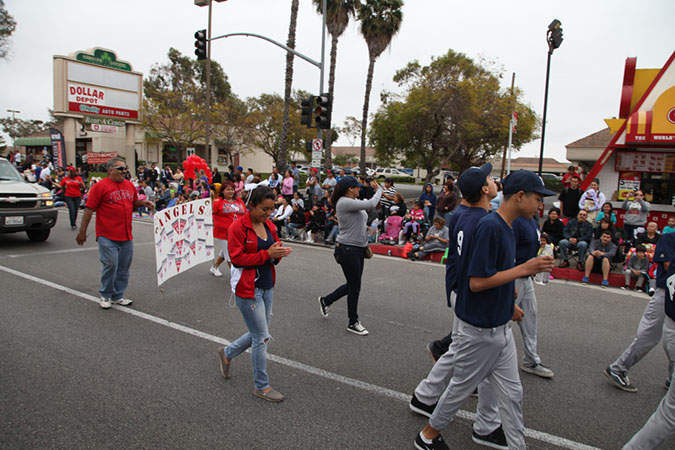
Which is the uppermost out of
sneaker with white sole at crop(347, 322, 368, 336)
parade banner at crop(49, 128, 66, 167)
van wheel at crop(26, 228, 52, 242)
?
parade banner at crop(49, 128, 66, 167)

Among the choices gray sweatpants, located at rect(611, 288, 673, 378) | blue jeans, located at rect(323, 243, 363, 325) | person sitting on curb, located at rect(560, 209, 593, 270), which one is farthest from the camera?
person sitting on curb, located at rect(560, 209, 593, 270)

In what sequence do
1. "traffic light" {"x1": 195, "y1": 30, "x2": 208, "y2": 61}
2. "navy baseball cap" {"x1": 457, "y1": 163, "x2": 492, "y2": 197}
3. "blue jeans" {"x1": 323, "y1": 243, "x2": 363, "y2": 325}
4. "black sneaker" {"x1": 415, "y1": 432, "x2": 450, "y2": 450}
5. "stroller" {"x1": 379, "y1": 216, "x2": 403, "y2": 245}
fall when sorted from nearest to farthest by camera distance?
1. "black sneaker" {"x1": 415, "y1": 432, "x2": 450, "y2": 450}
2. "navy baseball cap" {"x1": 457, "y1": 163, "x2": 492, "y2": 197}
3. "blue jeans" {"x1": 323, "y1": 243, "x2": 363, "y2": 325}
4. "stroller" {"x1": 379, "y1": 216, "x2": 403, "y2": 245}
5. "traffic light" {"x1": 195, "y1": 30, "x2": 208, "y2": 61}

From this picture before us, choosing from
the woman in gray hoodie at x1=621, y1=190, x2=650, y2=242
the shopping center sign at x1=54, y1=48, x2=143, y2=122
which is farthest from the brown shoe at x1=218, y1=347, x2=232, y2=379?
the shopping center sign at x1=54, y1=48, x2=143, y2=122

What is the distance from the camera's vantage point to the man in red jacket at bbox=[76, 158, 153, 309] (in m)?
5.75

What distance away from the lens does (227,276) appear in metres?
7.89

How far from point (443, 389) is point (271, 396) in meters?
1.41

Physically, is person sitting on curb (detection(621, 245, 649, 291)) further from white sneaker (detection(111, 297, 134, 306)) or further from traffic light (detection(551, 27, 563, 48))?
white sneaker (detection(111, 297, 134, 306))

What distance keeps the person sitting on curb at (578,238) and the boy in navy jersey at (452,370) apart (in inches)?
265

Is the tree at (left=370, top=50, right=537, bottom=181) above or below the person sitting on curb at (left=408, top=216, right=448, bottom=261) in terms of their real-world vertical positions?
above

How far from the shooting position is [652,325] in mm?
3736

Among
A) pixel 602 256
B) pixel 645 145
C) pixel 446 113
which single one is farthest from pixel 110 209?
pixel 446 113

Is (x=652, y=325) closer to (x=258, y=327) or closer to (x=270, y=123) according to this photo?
(x=258, y=327)

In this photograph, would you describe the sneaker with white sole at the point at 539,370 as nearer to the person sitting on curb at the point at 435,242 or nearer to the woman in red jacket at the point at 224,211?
the woman in red jacket at the point at 224,211

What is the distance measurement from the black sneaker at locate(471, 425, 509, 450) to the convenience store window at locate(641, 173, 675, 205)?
12669 millimetres
